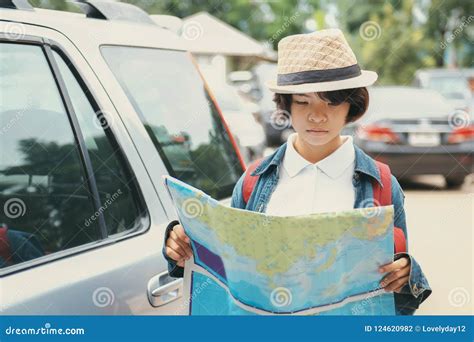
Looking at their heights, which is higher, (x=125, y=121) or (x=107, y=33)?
(x=107, y=33)

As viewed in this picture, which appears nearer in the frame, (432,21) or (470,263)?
(470,263)

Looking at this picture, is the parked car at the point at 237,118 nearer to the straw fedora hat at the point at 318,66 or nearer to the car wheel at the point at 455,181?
the car wheel at the point at 455,181

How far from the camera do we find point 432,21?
697cm

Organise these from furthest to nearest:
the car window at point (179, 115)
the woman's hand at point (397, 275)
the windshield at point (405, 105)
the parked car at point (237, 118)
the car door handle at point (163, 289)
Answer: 1. the windshield at point (405, 105)
2. the parked car at point (237, 118)
3. the car window at point (179, 115)
4. the car door handle at point (163, 289)
5. the woman's hand at point (397, 275)

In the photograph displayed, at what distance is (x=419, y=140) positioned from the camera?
813 cm

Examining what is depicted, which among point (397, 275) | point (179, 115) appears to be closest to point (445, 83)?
point (179, 115)

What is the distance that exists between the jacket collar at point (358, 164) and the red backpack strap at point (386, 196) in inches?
0.7

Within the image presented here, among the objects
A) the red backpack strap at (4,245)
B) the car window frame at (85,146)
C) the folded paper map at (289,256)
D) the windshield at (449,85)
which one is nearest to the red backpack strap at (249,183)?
the folded paper map at (289,256)

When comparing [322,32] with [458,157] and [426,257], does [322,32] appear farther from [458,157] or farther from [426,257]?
[458,157]

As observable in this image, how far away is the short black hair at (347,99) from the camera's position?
1694 millimetres

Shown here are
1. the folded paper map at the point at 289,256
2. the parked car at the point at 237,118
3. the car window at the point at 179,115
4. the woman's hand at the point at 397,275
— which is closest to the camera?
the folded paper map at the point at 289,256

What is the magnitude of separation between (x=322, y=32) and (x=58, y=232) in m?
0.87

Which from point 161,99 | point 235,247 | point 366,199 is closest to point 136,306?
point 235,247
